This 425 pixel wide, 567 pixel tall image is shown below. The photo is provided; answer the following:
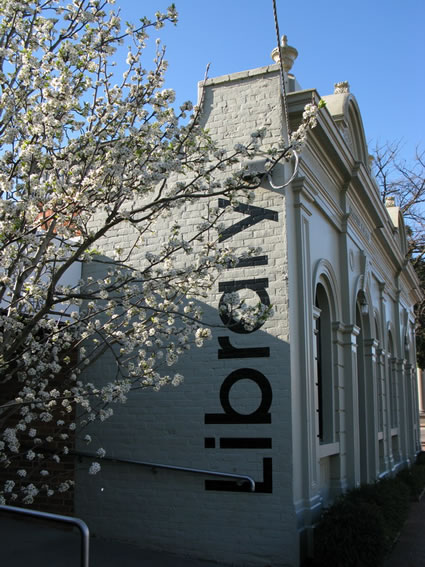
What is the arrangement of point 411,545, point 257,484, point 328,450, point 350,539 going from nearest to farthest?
point 350,539 < point 257,484 < point 411,545 < point 328,450

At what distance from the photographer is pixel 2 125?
5422 mm

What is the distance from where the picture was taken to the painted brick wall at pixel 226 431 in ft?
25.8

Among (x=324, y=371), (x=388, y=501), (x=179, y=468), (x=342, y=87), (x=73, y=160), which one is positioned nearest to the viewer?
(x=73, y=160)

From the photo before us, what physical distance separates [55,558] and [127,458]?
274cm

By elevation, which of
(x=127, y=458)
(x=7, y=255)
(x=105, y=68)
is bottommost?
(x=127, y=458)

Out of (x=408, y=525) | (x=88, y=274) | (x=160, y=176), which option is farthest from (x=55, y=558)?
(x=408, y=525)

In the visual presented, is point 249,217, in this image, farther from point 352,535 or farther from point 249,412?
point 352,535

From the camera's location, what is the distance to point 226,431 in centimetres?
827

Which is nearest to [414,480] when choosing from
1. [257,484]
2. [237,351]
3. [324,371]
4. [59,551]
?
[324,371]

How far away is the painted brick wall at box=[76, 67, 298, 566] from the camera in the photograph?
787cm

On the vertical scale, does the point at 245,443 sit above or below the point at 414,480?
above

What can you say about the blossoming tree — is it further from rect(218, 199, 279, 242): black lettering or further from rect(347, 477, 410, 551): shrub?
rect(347, 477, 410, 551): shrub

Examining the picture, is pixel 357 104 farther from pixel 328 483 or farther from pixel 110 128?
pixel 110 128

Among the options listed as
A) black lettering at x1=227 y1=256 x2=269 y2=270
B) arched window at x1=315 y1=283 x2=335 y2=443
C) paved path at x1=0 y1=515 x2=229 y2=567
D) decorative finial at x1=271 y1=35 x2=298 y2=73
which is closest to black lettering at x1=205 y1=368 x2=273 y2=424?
black lettering at x1=227 y1=256 x2=269 y2=270
